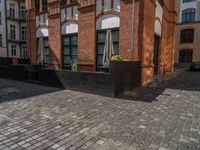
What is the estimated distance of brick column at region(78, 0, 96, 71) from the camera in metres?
8.94

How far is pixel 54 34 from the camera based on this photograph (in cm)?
1118

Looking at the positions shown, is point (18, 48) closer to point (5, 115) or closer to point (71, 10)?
point (71, 10)

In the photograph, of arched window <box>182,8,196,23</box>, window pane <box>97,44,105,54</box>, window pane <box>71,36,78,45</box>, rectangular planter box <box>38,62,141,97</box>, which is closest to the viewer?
rectangular planter box <box>38,62,141,97</box>

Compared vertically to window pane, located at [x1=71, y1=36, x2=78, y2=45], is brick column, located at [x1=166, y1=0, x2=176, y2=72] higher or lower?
higher

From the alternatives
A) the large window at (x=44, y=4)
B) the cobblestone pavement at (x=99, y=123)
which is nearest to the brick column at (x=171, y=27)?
the cobblestone pavement at (x=99, y=123)

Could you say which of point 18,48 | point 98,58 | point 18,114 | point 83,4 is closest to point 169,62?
point 98,58

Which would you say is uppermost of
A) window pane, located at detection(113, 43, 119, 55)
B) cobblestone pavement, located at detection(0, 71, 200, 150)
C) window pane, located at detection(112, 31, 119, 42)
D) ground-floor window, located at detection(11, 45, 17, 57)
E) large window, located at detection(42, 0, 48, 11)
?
large window, located at detection(42, 0, 48, 11)

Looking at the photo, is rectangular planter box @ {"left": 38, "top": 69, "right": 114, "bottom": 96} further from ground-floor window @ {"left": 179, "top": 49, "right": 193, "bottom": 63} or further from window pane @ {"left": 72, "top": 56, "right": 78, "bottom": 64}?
ground-floor window @ {"left": 179, "top": 49, "right": 193, "bottom": 63}

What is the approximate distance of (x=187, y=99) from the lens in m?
6.09

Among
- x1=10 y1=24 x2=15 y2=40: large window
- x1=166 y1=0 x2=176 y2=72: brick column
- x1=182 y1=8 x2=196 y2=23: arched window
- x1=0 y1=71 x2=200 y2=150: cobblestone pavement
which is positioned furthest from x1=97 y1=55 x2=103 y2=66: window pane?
x1=182 y1=8 x2=196 y2=23: arched window

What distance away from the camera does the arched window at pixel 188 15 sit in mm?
25655

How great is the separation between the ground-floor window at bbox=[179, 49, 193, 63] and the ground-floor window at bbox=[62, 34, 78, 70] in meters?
23.0

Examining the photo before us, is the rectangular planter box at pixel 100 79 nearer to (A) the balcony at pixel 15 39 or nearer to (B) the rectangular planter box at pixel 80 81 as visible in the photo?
(B) the rectangular planter box at pixel 80 81

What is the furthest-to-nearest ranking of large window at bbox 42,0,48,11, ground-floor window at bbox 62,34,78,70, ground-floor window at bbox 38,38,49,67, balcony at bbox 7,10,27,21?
balcony at bbox 7,10,27,21 → ground-floor window at bbox 38,38,49,67 → large window at bbox 42,0,48,11 → ground-floor window at bbox 62,34,78,70
